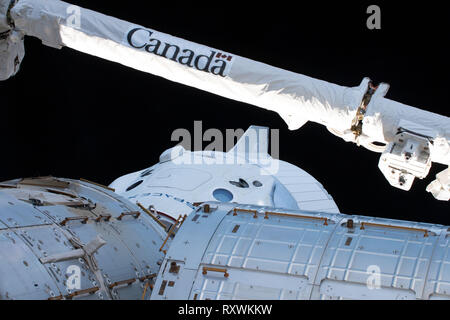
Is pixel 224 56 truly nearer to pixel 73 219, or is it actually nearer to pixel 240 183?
pixel 73 219

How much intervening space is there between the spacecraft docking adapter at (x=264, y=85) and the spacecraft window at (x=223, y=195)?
361cm


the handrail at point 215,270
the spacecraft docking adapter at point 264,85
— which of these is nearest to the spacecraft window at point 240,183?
the spacecraft docking adapter at point 264,85

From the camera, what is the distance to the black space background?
14508mm

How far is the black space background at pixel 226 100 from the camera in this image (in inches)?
571

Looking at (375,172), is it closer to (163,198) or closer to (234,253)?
(163,198)

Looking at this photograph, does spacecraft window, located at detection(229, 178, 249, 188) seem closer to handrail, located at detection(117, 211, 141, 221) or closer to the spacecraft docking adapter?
handrail, located at detection(117, 211, 141, 221)

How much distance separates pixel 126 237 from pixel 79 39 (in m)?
2.10

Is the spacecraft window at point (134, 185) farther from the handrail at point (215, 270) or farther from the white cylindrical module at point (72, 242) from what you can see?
the handrail at point (215, 270)

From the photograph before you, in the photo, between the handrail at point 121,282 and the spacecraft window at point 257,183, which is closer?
the handrail at point 121,282

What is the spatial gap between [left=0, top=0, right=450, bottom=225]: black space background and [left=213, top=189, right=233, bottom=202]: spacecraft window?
447 centimetres

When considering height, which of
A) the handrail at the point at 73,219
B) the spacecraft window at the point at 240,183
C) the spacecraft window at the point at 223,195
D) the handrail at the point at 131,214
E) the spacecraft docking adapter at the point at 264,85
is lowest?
the handrail at the point at 73,219

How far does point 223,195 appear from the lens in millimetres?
11344

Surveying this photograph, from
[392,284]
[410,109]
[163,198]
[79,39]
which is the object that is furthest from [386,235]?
[163,198]

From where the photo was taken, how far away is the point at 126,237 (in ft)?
27.7
